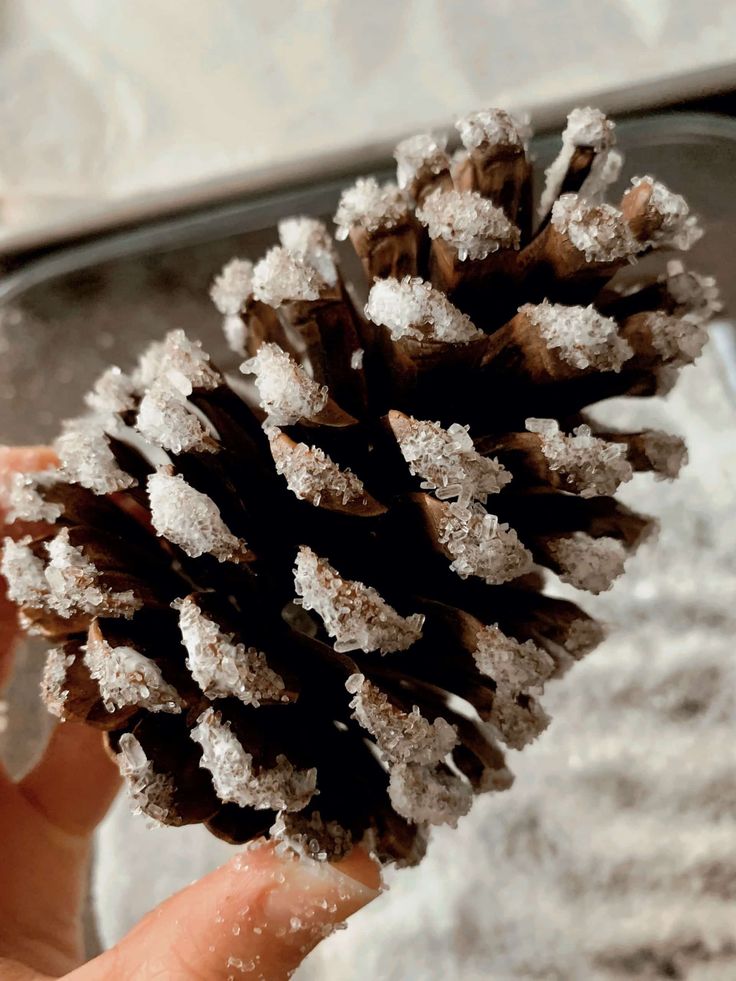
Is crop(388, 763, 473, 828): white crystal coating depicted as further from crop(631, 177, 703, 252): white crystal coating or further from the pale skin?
crop(631, 177, 703, 252): white crystal coating

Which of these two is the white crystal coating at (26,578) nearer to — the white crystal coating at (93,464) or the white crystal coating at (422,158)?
the white crystal coating at (93,464)

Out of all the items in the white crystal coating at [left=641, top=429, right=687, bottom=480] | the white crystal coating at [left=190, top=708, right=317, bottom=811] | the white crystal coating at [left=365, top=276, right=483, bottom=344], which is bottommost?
the white crystal coating at [left=190, top=708, right=317, bottom=811]

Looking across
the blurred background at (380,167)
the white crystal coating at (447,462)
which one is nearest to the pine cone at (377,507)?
the white crystal coating at (447,462)

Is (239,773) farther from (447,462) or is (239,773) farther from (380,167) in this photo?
(380,167)

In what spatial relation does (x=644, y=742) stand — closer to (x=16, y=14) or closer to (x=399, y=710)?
(x=399, y=710)

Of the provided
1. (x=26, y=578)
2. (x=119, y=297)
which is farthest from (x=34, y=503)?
(x=119, y=297)

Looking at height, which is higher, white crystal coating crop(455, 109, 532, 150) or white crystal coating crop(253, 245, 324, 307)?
white crystal coating crop(455, 109, 532, 150)

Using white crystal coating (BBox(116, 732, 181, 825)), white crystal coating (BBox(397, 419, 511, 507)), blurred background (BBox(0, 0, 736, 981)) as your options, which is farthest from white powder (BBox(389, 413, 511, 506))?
blurred background (BBox(0, 0, 736, 981))
